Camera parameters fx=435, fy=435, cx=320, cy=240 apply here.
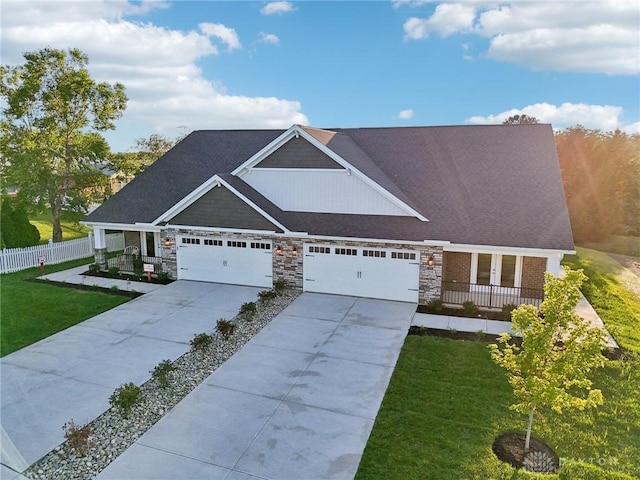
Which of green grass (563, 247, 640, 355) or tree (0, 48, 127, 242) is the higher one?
tree (0, 48, 127, 242)

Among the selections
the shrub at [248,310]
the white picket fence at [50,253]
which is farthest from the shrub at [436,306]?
the white picket fence at [50,253]

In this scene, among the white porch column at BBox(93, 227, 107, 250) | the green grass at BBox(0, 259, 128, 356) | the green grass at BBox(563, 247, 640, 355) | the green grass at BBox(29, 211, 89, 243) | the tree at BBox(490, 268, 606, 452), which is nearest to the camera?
the tree at BBox(490, 268, 606, 452)

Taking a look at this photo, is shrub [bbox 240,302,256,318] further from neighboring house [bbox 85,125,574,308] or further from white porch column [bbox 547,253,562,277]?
white porch column [bbox 547,253,562,277]

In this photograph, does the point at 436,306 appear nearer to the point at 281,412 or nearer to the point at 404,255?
the point at 404,255

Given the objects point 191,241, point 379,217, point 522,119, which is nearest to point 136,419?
point 191,241

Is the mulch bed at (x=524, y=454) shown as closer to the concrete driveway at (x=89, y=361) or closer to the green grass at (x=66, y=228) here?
the concrete driveway at (x=89, y=361)

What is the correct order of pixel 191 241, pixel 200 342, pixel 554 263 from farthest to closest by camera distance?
pixel 191 241 < pixel 554 263 < pixel 200 342

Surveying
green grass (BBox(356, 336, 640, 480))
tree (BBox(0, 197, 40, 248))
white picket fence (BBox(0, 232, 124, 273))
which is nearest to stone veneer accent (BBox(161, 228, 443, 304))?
green grass (BBox(356, 336, 640, 480))
